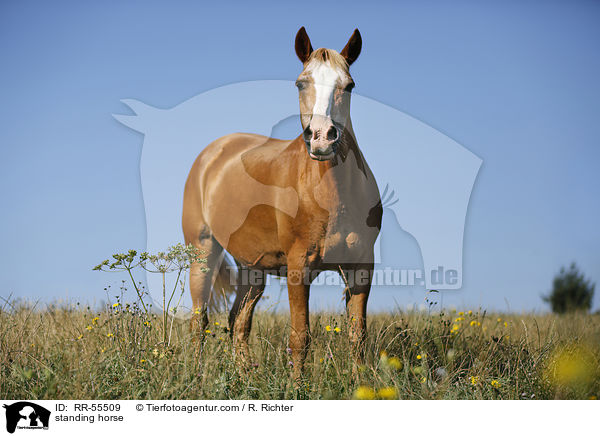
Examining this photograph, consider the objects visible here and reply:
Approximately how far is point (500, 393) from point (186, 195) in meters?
4.54

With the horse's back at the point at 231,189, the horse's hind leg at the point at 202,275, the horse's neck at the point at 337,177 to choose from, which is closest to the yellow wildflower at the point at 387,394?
the horse's neck at the point at 337,177

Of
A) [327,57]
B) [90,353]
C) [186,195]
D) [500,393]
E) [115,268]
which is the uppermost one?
[327,57]

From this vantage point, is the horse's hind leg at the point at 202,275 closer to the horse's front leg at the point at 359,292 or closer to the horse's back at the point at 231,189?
the horse's back at the point at 231,189

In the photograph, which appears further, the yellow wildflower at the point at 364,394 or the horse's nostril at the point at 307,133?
the horse's nostril at the point at 307,133

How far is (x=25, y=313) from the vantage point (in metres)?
5.80

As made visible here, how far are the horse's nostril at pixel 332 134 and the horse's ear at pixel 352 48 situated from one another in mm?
911

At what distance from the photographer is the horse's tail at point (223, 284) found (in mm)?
6680

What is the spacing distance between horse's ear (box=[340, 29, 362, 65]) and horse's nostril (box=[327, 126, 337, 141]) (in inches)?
35.9

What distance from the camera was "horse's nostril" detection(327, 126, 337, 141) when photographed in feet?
12.5
